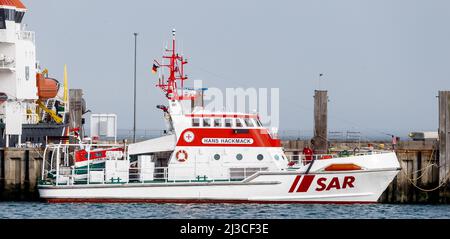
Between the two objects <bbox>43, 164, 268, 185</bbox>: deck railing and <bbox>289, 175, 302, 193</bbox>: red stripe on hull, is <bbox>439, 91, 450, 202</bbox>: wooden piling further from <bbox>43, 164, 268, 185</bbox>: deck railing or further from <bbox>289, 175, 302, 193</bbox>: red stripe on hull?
<bbox>43, 164, 268, 185</bbox>: deck railing

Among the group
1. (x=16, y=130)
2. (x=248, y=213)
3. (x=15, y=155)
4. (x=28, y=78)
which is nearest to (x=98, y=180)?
(x=15, y=155)

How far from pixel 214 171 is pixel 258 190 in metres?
1.88

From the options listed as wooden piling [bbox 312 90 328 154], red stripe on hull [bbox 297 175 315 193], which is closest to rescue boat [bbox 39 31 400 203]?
red stripe on hull [bbox 297 175 315 193]

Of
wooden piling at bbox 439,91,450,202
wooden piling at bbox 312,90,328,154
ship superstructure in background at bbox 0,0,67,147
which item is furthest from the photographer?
ship superstructure in background at bbox 0,0,67,147

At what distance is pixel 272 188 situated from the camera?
3538 centimetres

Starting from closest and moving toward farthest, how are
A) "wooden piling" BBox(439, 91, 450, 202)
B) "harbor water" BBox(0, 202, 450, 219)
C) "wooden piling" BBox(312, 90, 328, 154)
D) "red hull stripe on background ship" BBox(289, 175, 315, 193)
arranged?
1. "harbor water" BBox(0, 202, 450, 219)
2. "red hull stripe on background ship" BBox(289, 175, 315, 193)
3. "wooden piling" BBox(439, 91, 450, 202)
4. "wooden piling" BBox(312, 90, 328, 154)

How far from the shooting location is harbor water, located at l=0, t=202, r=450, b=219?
30969mm

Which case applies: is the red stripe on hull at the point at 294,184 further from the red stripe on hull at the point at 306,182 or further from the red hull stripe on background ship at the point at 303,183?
the red stripe on hull at the point at 306,182

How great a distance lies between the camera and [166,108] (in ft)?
120

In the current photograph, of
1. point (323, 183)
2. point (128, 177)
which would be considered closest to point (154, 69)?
point (128, 177)

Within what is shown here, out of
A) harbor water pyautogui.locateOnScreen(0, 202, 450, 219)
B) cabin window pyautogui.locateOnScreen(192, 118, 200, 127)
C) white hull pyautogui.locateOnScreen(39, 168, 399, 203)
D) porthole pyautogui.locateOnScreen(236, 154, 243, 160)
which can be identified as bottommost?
harbor water pyautogui.locateOnScreen(0, 202, 450, 219)

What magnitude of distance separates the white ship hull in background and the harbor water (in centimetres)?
59

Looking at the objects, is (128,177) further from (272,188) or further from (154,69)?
(272,188)
